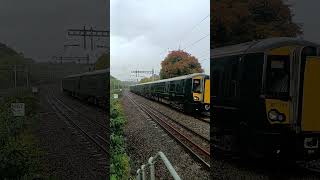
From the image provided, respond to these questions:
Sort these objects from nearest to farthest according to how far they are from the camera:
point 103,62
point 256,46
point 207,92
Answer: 1. point 103,62
2. point 256,46
3. point 207,92

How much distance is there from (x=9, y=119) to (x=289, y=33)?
12.5 feet

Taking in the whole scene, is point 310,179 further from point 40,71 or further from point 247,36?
point 40,71

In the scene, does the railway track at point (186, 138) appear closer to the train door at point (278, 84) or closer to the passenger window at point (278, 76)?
the train door at point (278, 84)

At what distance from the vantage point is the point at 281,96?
5.52 m

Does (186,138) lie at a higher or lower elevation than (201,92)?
lower

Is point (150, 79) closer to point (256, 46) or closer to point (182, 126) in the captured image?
point (182, 126)

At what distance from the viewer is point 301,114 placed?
5.52 metres

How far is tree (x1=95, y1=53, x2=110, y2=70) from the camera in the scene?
17.9 feet

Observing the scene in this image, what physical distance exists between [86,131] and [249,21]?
2.65m

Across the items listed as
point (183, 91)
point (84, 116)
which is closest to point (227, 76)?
point (183, 91)

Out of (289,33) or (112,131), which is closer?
(112,131)

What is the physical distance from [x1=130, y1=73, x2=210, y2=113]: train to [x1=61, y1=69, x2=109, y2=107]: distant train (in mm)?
655

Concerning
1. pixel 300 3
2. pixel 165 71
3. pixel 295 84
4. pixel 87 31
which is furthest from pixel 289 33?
pixel 87 31

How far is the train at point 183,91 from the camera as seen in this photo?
602cm
